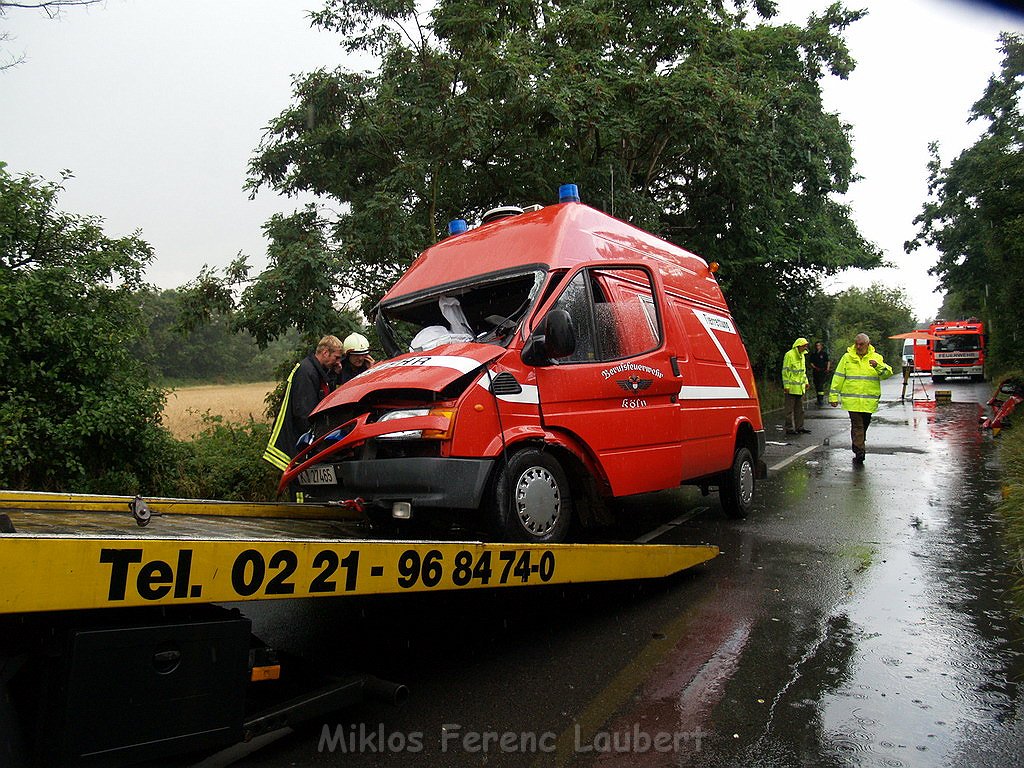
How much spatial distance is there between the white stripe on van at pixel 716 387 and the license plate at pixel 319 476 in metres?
2.99

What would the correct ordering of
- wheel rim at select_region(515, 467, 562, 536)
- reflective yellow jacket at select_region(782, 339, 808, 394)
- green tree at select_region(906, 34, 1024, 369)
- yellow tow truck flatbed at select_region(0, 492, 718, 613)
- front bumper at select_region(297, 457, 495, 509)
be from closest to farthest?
yellow tow truck flatbed at select_region(0, 492, 718, 613) < front bumper at select_region(297, 457, 495, 509) < wheel rim at select_region(515, 467, 562, 536) < reflective yellow jacket at select_region(782, 339, 808, 394) < green tree at select_region(906, 34, 1024, 369)

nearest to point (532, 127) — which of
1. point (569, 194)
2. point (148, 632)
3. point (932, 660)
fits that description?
point (569, 194)

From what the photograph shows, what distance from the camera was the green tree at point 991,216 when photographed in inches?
731

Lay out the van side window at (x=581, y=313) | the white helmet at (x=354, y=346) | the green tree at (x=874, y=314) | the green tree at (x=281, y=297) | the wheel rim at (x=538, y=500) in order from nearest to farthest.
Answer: the wheel rim at (x=538, y=500), the van side window at (x=581, y=313), the white helmet at (x=354, y=346), the green tree at (x=281, y=297), the green tree at (x=874, y=314)

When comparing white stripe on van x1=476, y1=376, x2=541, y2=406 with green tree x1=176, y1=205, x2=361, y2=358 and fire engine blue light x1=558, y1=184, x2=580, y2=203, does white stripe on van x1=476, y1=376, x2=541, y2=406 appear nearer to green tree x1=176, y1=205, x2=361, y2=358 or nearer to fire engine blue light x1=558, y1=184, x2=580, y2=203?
fire engine blue light x1=558, y1=184, x2=580, y2=203

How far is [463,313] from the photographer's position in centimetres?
552

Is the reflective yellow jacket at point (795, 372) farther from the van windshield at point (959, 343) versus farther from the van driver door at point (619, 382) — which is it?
the van windshield at point (959, 343)

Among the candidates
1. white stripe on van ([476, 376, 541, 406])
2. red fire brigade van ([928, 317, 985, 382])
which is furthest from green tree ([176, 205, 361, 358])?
red fire brigade van ([928, 317, 985, 382])

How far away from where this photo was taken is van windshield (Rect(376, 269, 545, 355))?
4898 millimetres

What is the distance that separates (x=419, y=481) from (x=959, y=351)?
41132 millimetres

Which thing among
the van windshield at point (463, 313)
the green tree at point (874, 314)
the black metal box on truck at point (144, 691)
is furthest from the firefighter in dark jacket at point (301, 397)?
the green tree at point (874, 314)

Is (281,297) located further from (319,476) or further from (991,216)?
(991,216)

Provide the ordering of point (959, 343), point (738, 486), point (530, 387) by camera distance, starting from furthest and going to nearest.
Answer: point (959, 343) < point (738, 486) < point (530, 387)

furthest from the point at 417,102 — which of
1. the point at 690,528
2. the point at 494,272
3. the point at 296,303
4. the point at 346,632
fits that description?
the point at 346,632
